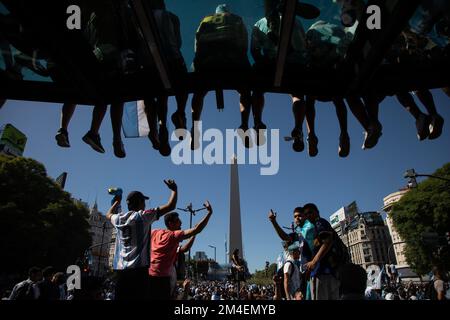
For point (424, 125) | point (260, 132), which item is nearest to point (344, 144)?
point (424, 125)

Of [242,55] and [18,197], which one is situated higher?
[18,197]

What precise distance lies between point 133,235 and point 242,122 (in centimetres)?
214

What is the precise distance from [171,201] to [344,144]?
8.52ft

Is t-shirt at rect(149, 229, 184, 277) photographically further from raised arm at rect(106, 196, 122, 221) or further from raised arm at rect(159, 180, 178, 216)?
raised arm at rect(106, 196, 122, 221)

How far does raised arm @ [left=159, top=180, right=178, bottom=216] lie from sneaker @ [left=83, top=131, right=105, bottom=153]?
1.42 meters

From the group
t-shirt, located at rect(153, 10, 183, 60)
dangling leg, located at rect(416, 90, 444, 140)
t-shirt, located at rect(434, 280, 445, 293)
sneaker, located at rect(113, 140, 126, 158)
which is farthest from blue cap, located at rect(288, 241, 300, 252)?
t-shirt, located at rect(434, 280, 445, 293)

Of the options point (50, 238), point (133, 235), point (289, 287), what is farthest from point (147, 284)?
point (50, 238)

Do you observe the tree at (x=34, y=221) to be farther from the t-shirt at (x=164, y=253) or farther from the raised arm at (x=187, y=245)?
the t-shirt at (x=164, y=253)

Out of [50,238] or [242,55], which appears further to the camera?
[50,238]

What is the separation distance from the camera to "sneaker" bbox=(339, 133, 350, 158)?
4180 millimetres

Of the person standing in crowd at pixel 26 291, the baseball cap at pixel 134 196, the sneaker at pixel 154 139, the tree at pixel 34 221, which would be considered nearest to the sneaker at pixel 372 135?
the sneaker at pixel 154 139

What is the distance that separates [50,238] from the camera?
24.5m

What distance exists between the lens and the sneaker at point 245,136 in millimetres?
4200

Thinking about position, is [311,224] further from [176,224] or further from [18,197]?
[18,197]
